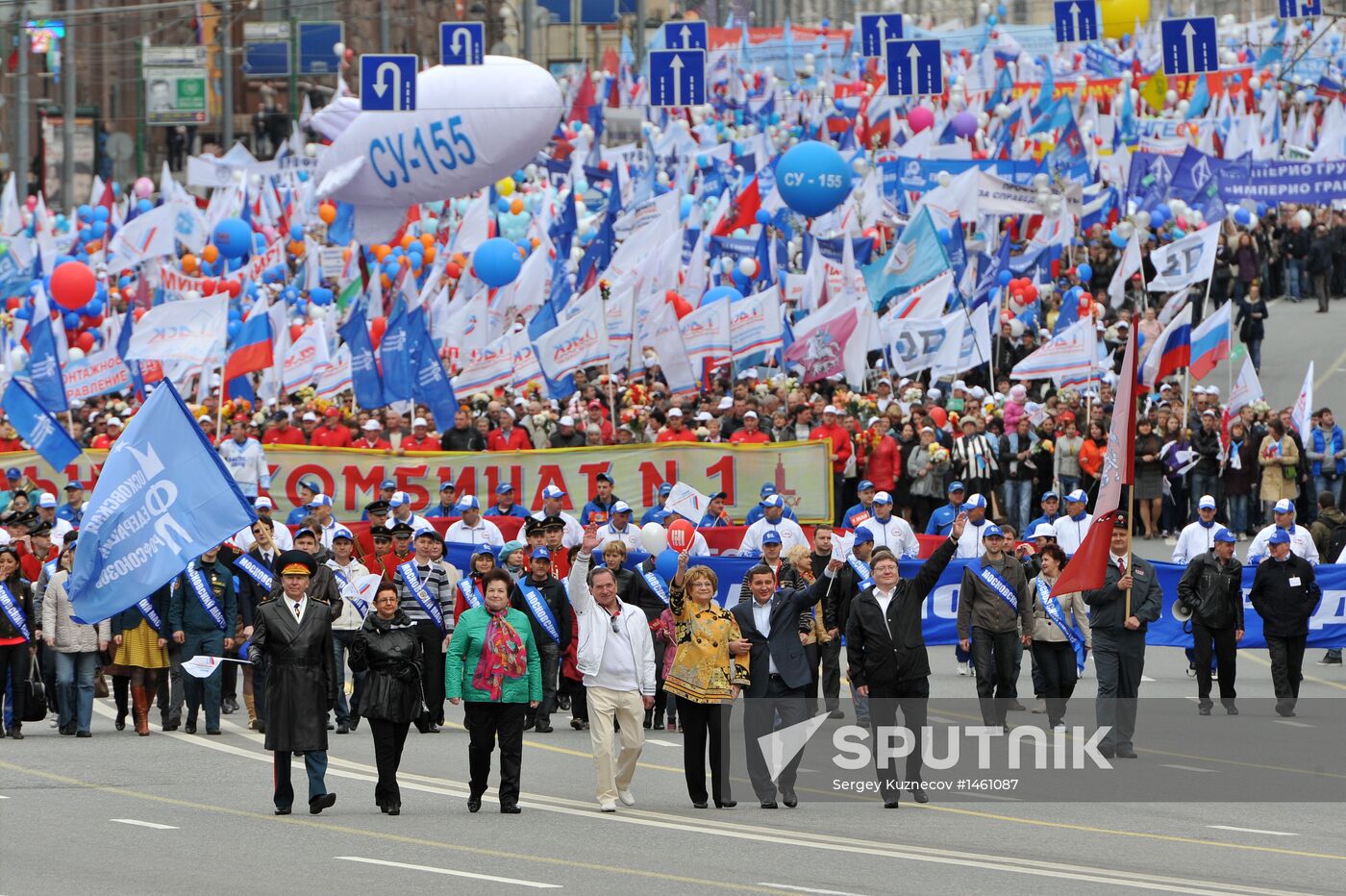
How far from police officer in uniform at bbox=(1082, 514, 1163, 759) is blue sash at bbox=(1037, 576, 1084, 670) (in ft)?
1.07

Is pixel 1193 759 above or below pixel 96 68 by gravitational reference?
below

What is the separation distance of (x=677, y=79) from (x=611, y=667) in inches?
1085

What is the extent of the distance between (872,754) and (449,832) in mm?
3490

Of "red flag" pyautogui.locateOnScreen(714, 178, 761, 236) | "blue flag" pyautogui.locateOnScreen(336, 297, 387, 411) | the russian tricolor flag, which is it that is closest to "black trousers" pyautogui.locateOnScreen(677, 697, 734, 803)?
the russian tricolor flag

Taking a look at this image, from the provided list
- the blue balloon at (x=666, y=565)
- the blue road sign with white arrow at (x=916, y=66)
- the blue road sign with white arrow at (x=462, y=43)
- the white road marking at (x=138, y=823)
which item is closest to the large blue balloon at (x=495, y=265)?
the blue road sign with white arrow at (x=462, y=43)

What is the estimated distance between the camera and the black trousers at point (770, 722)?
46.0 ft

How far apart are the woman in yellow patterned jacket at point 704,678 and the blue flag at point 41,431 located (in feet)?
31.0

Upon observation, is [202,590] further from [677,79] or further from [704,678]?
[677,79]

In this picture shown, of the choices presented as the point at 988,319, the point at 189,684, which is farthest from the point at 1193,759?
the point at 988,319

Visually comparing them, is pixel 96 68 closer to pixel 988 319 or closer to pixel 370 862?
pixel 988 319

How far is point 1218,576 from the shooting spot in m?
18.0

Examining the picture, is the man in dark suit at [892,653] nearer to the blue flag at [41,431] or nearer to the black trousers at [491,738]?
the black trousers at [491,738]

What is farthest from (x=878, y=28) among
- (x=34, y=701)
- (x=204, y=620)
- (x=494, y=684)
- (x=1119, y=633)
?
(x=494, y=684)

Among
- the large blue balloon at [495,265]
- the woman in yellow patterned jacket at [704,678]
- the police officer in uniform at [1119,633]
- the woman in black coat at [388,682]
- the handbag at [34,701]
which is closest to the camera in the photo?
the woman in black coat at [388,682]
